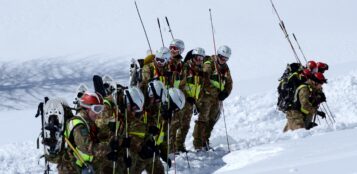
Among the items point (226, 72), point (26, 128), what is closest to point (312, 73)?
point (226, 72)

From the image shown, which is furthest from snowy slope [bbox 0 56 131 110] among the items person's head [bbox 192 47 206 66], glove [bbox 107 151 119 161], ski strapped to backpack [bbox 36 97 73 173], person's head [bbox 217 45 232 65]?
glove [bbox 107 151 119 161]

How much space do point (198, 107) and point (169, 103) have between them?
2501 millimetres

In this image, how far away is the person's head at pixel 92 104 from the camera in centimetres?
941

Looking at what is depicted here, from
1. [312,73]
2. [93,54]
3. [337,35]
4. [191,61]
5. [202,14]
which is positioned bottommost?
[312,73]

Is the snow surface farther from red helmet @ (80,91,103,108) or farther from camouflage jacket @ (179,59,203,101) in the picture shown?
red helmet @ (80,91,103,108)

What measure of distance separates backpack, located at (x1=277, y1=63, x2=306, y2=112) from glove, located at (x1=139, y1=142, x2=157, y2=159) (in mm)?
4630

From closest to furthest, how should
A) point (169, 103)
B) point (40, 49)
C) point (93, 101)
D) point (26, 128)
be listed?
1. point (93, 101)
2. point (169, 103)
3. point (26, 128)
4. point (40, 49)

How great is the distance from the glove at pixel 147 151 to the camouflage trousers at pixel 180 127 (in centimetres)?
300

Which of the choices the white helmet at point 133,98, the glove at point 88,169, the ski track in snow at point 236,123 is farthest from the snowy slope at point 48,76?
the glove at point 88,169

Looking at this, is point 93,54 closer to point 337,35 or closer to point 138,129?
point 337,35

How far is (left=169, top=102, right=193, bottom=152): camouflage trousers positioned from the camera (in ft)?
43.4

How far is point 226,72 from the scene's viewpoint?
14.4 metres

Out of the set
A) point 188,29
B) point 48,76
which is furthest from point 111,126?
point 188,29

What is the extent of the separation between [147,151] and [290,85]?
4828 mm
